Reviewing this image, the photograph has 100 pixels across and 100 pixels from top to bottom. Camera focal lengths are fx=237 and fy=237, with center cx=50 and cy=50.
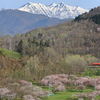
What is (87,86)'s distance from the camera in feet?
115

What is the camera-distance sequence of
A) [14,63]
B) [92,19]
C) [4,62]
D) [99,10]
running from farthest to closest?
[99,10]
[92,19]
[14,63]
[4,62]

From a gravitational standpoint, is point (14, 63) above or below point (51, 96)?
above

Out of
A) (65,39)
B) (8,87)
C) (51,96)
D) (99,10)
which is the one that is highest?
(99,10)

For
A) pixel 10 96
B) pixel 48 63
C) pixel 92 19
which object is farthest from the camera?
pixel 92 19

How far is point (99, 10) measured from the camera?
160 m

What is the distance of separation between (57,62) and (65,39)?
184 feet

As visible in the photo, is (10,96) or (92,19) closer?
(10,96)

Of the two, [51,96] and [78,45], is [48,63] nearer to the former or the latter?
[51,96]

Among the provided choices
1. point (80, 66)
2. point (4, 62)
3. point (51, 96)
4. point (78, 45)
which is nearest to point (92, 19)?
point (78, 45)

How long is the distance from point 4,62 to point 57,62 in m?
13.4

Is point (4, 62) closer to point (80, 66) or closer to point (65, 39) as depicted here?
point (80, 66)

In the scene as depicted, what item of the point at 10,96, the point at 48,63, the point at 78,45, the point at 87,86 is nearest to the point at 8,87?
the point at 10,96

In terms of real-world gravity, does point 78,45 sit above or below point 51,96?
above

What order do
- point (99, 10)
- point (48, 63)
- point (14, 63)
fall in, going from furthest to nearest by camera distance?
point (99, 10) → point (48, 63) → point (14, 63)
